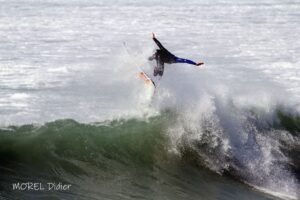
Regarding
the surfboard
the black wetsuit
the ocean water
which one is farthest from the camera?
A: the surfboard

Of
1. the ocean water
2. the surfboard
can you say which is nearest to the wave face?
the ocean water

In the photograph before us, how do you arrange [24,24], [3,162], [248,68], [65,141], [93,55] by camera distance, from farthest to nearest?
[24,24] < [93,55] < [248,68] < [65,141] < [3,162]

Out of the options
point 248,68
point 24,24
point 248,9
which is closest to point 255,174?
point 248,68

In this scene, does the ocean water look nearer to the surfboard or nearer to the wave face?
the wave face

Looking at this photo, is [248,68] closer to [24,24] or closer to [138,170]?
[138,170]

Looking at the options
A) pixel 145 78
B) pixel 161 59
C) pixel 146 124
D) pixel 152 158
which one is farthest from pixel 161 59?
pixel 152 158

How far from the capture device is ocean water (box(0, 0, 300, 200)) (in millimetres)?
11250

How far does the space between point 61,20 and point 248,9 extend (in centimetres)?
1398

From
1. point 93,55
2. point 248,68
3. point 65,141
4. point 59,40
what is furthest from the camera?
point 59,40

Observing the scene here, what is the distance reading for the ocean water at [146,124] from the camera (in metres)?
11.2

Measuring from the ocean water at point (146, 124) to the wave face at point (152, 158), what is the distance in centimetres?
2

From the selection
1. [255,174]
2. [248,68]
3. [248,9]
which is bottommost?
[255,174]

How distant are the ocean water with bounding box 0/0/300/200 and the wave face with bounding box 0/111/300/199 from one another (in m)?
0.02

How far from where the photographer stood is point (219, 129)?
42.8 feet
